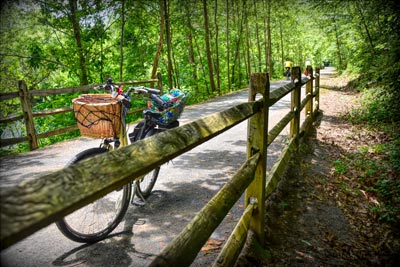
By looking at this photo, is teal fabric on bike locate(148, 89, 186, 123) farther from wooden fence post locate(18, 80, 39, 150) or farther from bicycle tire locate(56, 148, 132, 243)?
wooden fence post locate(18, 80, 39, 150)

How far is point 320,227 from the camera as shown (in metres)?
3.37

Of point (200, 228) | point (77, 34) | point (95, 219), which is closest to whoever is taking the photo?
point (200, 228)

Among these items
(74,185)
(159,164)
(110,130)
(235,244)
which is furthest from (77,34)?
(74,185)

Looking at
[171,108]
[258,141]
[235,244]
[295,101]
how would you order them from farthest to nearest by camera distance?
[295,101]
[171,108]
[258,141]
[235,244]

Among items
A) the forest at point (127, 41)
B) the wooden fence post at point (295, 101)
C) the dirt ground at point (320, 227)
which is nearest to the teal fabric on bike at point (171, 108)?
the dirt ground at point (320, 227)

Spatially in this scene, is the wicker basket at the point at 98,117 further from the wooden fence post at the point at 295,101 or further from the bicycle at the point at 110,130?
the wooden fence post at the point at 295,101

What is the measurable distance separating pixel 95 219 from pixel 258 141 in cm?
199

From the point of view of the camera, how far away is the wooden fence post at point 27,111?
634 cm

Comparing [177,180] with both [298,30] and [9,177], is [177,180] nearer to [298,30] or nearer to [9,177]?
[9,177]

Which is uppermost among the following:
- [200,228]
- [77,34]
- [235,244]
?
[77,34]

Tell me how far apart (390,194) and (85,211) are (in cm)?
416

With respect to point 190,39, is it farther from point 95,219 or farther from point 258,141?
point 258,141

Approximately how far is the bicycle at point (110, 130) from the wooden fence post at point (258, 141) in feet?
3.77

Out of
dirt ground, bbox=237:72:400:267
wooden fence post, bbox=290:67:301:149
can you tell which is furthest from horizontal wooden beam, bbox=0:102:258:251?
wooden fence post, bbox=290:67:301:149
